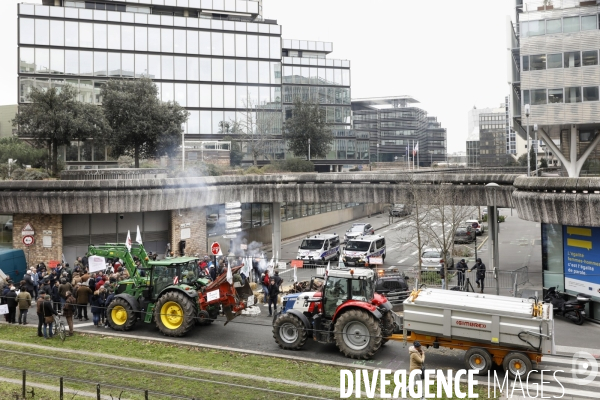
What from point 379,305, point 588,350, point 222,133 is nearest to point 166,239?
point 379,305

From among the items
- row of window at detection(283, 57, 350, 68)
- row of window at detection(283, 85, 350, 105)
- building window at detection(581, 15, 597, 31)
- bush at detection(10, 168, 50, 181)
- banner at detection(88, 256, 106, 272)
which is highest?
row of window at detection(283, 57, 350, 68)

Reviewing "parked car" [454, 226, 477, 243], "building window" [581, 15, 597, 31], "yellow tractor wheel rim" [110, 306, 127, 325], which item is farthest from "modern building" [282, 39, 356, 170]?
"yellow tractor wheel rim" [110, 306, 127, 325]

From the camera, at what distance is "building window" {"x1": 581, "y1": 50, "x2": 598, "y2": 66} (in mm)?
29047

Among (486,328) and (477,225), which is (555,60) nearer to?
(486,328)

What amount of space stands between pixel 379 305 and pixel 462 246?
3141cm

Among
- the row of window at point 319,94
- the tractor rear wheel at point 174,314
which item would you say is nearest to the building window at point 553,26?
the tractor rear wheel at point 174,314

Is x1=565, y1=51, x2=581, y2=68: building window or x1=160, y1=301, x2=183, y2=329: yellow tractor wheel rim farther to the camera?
x1=565, y1=51, x2=581, y2=68: building window

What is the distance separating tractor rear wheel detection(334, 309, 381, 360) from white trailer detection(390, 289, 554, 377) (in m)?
0.86

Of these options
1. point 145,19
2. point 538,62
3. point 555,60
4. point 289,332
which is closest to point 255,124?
point 145,19

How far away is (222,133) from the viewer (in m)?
62.4

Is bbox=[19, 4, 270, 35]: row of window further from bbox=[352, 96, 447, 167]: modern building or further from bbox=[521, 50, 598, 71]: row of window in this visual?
bbox=[352, 96, 447, 167]: modern building

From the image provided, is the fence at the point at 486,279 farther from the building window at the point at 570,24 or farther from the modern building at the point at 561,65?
the building window at the point at 570,24

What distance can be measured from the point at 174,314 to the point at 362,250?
19.5 m

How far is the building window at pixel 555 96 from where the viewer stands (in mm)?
30141
